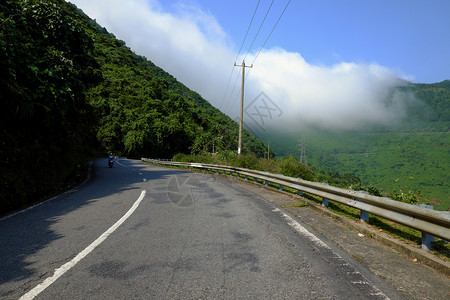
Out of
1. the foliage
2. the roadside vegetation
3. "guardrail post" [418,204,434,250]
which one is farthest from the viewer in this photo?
the foliage

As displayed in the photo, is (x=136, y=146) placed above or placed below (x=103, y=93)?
below

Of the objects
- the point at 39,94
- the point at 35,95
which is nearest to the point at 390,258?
the point at 35,95

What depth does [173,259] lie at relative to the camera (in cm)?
348

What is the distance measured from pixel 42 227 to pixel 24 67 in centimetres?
552

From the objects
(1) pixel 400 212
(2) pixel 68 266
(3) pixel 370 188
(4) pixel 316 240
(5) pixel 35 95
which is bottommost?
(2) pixel 68 266

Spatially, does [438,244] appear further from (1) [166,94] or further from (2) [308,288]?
(1) [166,94]

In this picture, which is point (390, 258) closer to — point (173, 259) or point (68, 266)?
point (173, 259)

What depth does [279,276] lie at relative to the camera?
3.02 metres

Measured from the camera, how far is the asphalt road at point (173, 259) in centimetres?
268

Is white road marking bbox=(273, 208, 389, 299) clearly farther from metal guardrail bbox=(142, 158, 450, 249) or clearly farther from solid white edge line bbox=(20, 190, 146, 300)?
solid white edge line bbox=(20, 190, 146, 300)

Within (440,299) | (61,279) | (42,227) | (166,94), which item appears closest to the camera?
(440,299)

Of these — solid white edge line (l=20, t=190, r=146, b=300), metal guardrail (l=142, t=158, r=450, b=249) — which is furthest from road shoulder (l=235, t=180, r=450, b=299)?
solid white edge line (l=20, t=190, r=146, b=300)

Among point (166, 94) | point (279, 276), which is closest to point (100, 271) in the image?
point (279, 276)

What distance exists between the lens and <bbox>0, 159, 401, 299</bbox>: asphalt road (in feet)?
8.78
